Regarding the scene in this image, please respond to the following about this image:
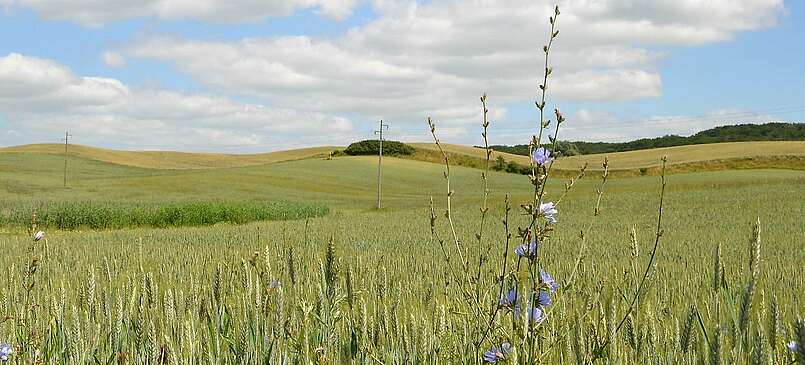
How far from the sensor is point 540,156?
1867 millimetres

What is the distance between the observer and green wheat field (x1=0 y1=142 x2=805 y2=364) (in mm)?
2140

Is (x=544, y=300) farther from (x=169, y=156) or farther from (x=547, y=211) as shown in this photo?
(x=169, y=156)

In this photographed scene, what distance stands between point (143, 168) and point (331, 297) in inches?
2593

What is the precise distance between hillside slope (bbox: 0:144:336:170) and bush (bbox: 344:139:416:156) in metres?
3.95

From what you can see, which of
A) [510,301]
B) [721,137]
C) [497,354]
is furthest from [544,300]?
[721,137]

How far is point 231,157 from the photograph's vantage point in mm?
82312

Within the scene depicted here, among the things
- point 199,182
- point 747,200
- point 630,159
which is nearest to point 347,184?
point 199,182

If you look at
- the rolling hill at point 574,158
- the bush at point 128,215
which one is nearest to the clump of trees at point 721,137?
the rolling hill at point 574,158

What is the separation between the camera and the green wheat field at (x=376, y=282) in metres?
2.14

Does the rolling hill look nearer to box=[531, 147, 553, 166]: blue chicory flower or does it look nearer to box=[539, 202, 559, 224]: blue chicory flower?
box=[539, 202, 559, 224]: blue chicory flower

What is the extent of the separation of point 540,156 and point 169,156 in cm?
8137

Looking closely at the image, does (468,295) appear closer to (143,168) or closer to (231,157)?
(143,168)

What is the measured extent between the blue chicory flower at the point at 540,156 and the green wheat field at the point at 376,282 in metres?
0.26

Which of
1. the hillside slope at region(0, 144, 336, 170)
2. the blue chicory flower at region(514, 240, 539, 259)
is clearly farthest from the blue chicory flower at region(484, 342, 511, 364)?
the hillside slope at region(0, 144, 336, 170)
